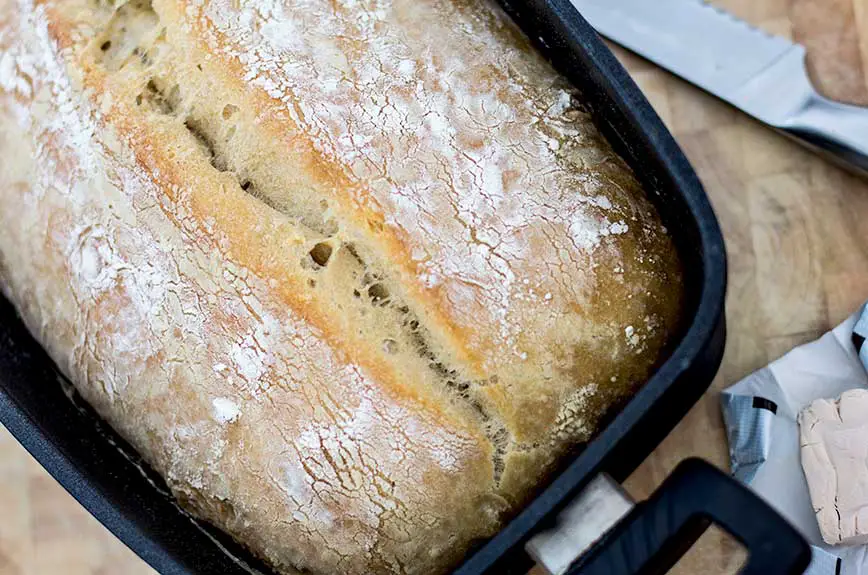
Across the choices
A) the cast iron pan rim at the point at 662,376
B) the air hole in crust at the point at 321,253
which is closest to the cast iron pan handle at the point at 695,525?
the cast iron pan rim at the point at 662,376

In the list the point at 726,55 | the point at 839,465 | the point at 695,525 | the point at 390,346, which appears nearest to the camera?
the point at 695,525

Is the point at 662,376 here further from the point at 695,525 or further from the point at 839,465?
the point at 839,465

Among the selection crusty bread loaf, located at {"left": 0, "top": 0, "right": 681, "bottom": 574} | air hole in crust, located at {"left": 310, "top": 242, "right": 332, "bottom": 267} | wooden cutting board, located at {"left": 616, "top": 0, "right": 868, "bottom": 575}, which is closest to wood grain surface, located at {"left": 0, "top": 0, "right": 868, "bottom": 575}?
wooden cutting board, located at {"left": 616, "top": 0, "right": 868, "bottom": 575}

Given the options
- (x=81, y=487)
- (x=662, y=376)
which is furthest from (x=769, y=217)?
(x=81, y=487)

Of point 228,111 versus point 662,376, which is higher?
point 662,376

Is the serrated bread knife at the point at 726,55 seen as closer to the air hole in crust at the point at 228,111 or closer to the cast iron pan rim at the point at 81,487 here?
the air hole in crust at the point at 228,111

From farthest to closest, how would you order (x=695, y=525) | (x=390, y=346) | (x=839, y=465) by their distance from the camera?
(x=839, y=465) < (x=390, y=346) < (x=695, y=525)
